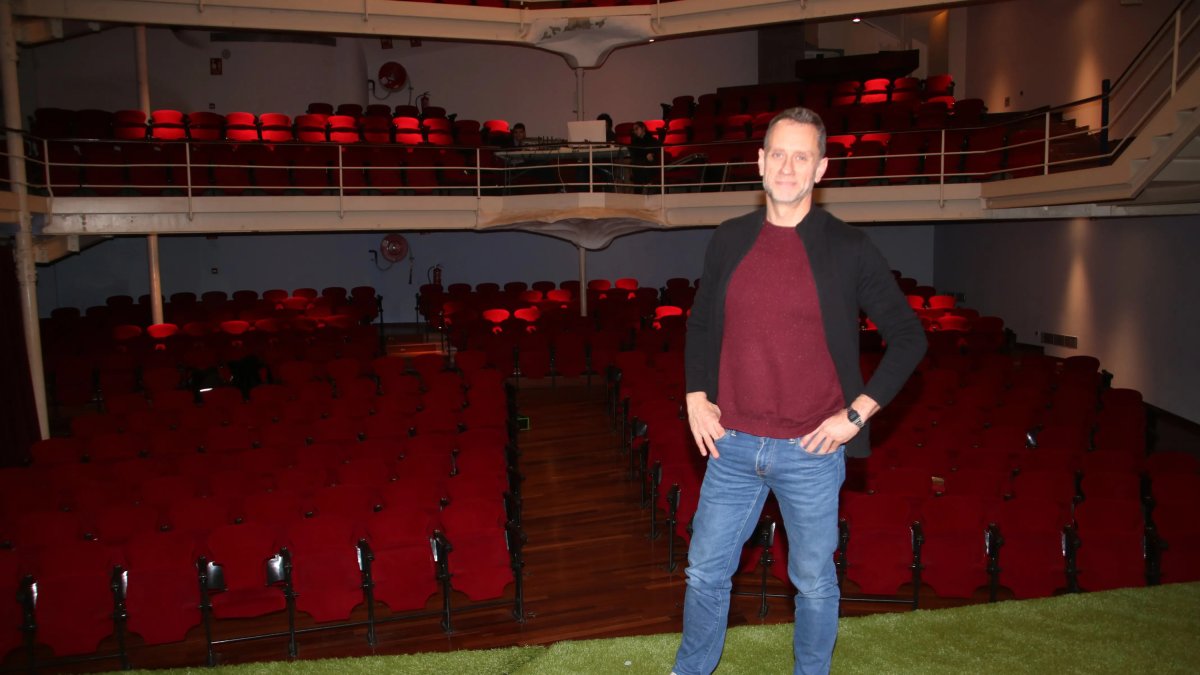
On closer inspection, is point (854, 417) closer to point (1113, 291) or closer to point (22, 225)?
point (22, 225)

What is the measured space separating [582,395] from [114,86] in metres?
12.7

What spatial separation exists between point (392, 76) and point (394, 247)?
4.00 metres

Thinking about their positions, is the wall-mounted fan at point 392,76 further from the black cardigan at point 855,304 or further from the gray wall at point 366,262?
the black cardigan at point 855,304

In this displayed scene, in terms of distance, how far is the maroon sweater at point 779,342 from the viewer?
2000mm

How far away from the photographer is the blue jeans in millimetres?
2057

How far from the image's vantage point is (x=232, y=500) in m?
6.50

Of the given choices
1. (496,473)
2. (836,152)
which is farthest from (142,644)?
(836,152)

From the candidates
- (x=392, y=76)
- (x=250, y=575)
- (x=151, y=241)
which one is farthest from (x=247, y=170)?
(x=250, y=575)

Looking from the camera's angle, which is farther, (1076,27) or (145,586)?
(1076,27)

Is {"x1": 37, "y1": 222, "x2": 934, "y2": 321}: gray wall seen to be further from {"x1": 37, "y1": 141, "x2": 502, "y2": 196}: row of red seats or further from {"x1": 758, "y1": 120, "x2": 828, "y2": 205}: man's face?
{"x1": 758, "y1": 120, "x2": 828, "y2": 205}: man's face

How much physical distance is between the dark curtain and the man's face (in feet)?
33.6

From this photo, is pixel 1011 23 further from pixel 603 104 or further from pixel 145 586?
pixel 145 586

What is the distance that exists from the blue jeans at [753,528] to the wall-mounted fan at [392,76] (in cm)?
1933

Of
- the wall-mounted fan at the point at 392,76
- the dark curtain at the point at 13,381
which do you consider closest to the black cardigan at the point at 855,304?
the dark curtain at the point at 13,381
